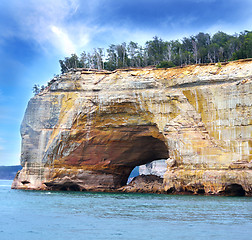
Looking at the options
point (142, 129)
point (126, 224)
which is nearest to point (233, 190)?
point (142, 129)

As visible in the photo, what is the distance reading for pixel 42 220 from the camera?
648 inches

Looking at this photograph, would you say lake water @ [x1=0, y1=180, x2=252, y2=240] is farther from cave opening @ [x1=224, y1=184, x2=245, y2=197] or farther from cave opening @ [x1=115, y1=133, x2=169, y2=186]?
cave opening @ [x1=115, y1=133, x2=169, y2=186]

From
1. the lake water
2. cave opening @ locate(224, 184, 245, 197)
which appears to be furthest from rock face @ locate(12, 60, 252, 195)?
the lake water

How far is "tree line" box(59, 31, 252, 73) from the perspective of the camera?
175 feet

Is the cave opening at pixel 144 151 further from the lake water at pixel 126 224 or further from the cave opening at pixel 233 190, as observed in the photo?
the lake water at pixel 126 224

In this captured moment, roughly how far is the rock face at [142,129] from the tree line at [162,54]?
1028 centimetres

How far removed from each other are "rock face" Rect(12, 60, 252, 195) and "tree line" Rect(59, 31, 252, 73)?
33.7 ft

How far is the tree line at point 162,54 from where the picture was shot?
53.4m

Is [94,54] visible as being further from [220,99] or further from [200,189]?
[200,189]

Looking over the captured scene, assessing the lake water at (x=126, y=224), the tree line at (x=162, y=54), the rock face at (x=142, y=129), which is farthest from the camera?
the tree line at (x=162, y=54)

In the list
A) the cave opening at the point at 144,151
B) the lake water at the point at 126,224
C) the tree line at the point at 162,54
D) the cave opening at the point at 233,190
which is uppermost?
the tree line at the point at 162,54

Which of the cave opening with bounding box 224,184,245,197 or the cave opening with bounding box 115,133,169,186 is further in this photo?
the cave opening with bounding box 115,133,169,186

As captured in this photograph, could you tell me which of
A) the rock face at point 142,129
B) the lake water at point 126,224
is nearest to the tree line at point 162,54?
the rock face at point 142,129

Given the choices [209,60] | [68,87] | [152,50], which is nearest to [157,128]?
[68,87]
